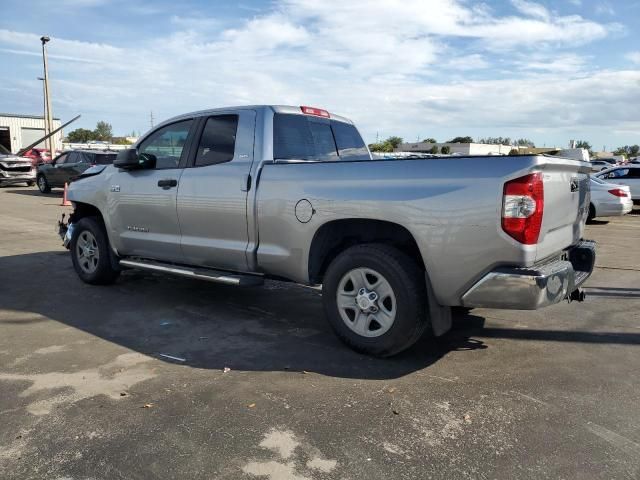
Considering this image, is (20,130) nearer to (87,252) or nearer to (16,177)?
(16,177)

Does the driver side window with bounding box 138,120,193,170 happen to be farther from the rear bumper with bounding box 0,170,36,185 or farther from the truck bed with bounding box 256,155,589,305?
the rear bumper with bounding box 0,170,36,185

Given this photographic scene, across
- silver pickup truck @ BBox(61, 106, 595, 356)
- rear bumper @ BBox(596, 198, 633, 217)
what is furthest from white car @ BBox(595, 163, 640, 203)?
silver pickup truck @ BBox(61, 106, 595, 356)

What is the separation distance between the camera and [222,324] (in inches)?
204

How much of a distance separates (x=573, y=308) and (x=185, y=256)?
4073 mm

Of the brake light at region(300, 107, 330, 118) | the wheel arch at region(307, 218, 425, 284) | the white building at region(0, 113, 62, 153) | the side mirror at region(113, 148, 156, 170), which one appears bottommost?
the wheel arch at region(307, 218, 425, 284)

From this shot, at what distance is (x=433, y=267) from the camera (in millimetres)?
3840

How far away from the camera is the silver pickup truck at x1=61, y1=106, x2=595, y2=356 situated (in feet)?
11.8

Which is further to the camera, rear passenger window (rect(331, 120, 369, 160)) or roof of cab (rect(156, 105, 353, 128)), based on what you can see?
rear passenger window (rect(331, 120, 369, 160))

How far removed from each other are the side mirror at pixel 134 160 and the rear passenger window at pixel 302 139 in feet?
5.08

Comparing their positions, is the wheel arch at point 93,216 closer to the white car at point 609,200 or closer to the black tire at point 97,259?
the black tire at point 97,259

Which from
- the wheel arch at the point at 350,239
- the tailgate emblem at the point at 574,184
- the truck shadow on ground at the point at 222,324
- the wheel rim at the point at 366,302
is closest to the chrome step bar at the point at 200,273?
the truck shadow on ground at the point at 222,324

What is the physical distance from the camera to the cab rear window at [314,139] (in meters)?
5.05

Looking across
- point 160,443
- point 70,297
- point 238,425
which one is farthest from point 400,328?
point 70,297

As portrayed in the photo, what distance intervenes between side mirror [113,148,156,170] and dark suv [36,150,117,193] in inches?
527
